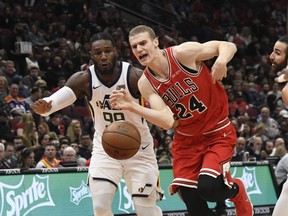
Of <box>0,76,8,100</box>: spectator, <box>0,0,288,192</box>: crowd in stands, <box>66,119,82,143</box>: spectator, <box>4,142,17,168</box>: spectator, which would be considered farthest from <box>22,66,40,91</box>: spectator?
<box>4,142,17,168</box>: spectator

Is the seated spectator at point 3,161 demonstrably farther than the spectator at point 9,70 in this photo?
No

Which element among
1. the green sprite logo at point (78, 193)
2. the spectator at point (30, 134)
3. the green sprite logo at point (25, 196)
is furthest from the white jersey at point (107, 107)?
the spectator at point (30, 134)

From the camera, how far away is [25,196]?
9.25m

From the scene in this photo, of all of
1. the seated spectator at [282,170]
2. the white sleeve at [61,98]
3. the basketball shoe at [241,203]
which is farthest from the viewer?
the seated spectator at [282,170]

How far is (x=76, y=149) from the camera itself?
12008 millimetres

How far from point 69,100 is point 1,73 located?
7.01 meters

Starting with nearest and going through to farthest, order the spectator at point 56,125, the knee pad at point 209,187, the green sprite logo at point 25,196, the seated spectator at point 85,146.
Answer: the knee pad at point 209,187 < the green sprite logo at point 25,196 < the seated spectator at point 85,146 < the spectator at point 56,125

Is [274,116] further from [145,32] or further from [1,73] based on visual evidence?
[145,32]

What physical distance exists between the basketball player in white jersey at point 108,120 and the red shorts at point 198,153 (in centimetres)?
32

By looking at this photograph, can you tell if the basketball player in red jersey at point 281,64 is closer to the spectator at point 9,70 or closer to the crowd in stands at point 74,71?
the crowd in stands at point 74,71

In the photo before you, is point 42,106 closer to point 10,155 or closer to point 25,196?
point 25,196

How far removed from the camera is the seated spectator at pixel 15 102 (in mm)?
13109

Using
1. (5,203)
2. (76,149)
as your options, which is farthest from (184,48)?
(76,149)

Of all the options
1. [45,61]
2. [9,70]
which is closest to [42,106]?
[9,70]
